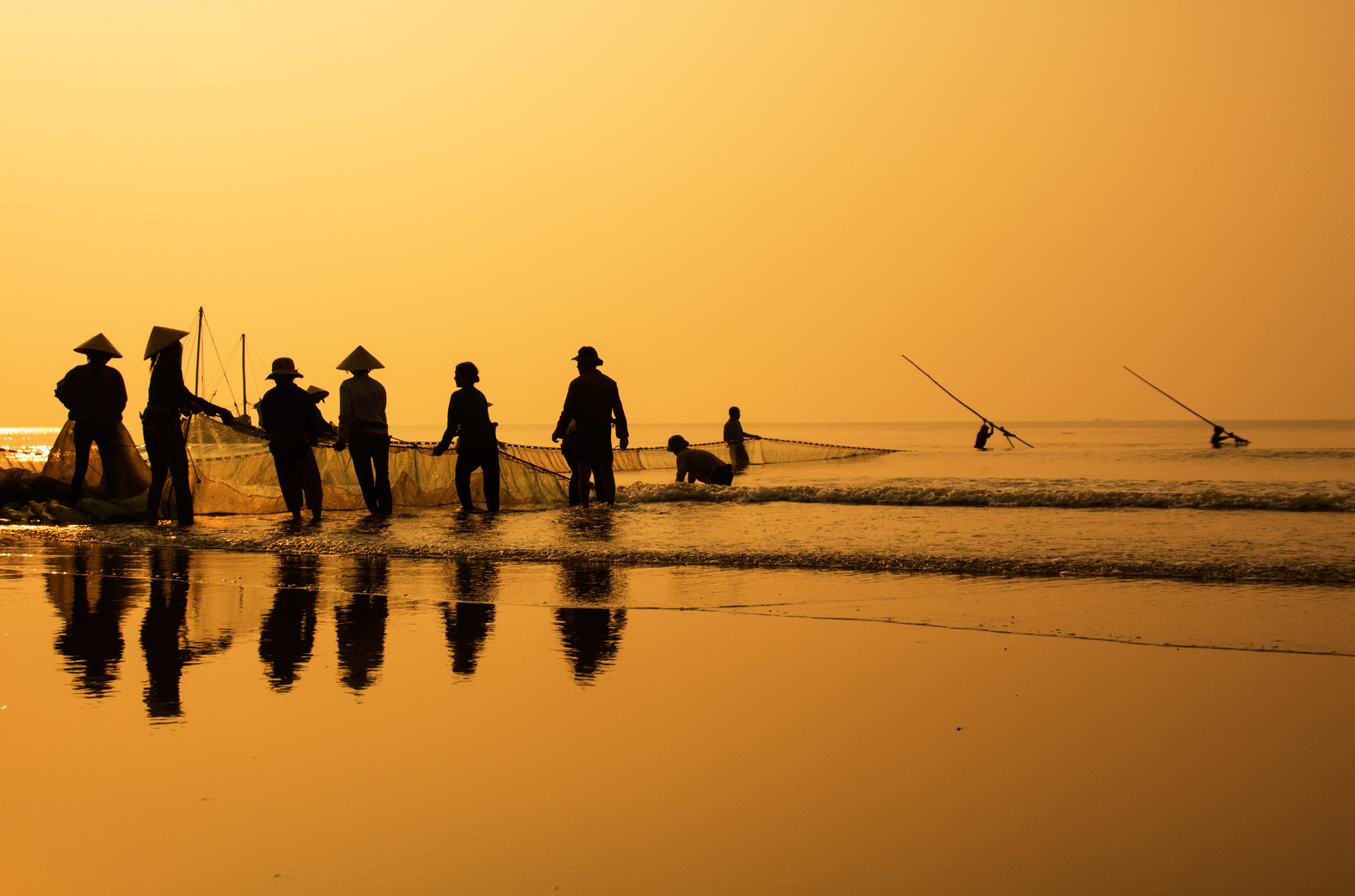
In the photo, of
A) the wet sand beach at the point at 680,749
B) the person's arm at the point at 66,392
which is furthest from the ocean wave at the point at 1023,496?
the wet sand beach at the point at 680,749

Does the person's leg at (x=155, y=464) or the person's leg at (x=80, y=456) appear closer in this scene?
the person's leg at (x=155, y=464)

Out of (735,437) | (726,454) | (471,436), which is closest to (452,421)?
(471,436)

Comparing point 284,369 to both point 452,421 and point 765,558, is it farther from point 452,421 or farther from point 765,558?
point 765,558

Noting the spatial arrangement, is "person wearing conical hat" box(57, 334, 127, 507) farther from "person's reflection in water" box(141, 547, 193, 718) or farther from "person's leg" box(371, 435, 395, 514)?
"person's reflection in water" box(141, 547, 193, 718)

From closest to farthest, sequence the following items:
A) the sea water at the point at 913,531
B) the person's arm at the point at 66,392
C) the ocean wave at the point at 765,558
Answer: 1. the ocean wave at the point at 765,558
2. the sea water at the point at 913,531
3. the person's arm at the point at 66,392

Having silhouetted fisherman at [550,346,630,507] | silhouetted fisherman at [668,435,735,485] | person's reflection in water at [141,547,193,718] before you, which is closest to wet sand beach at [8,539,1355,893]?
person's reflection in water at [141,547,193,718]

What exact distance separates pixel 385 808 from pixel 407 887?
416 mm

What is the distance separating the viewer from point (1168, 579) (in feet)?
20.7

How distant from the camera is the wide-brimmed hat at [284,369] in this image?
32.6 feet

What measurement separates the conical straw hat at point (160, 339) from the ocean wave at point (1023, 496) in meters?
5.45

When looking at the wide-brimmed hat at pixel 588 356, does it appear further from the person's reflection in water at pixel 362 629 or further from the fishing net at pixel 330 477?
the person's reflection in water at pixel 362 629

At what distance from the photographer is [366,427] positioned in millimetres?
10406

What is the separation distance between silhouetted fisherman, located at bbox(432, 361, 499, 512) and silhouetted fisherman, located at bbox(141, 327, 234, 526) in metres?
2.33

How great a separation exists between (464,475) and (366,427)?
1.43 m
